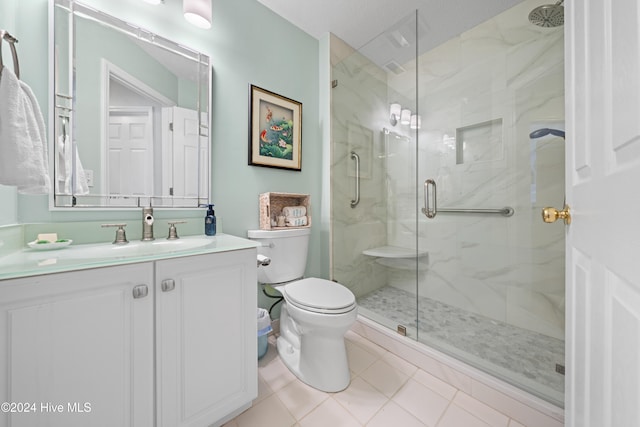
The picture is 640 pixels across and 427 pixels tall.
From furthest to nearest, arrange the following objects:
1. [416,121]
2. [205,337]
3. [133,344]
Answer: [416,121]
[205,337]
[133,344]

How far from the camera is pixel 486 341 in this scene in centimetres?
148

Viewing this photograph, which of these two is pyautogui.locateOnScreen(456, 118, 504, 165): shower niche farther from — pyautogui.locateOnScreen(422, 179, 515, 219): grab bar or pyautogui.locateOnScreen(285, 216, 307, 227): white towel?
pyautogui.locateOnScreen(285, 216, 307, 227): white towel

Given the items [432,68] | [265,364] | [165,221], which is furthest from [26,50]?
[432,68]

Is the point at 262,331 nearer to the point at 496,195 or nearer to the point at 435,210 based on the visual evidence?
the point at 435,210

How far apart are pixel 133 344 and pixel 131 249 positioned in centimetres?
43

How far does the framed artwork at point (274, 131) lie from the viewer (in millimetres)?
1565

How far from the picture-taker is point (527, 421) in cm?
101

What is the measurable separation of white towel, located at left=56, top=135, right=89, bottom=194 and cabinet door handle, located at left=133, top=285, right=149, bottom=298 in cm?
65

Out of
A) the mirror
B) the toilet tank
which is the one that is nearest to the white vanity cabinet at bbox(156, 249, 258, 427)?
the toilet tank

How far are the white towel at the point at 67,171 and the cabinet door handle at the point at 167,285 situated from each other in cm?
67

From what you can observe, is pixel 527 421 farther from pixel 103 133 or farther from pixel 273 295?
pixel 103 133

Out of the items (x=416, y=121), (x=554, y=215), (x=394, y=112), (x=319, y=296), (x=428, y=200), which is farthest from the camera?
(x=394, y=112)

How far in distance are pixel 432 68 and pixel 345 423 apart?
2.53m

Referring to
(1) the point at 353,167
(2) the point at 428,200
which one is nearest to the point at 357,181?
(1) the point at 353,167
